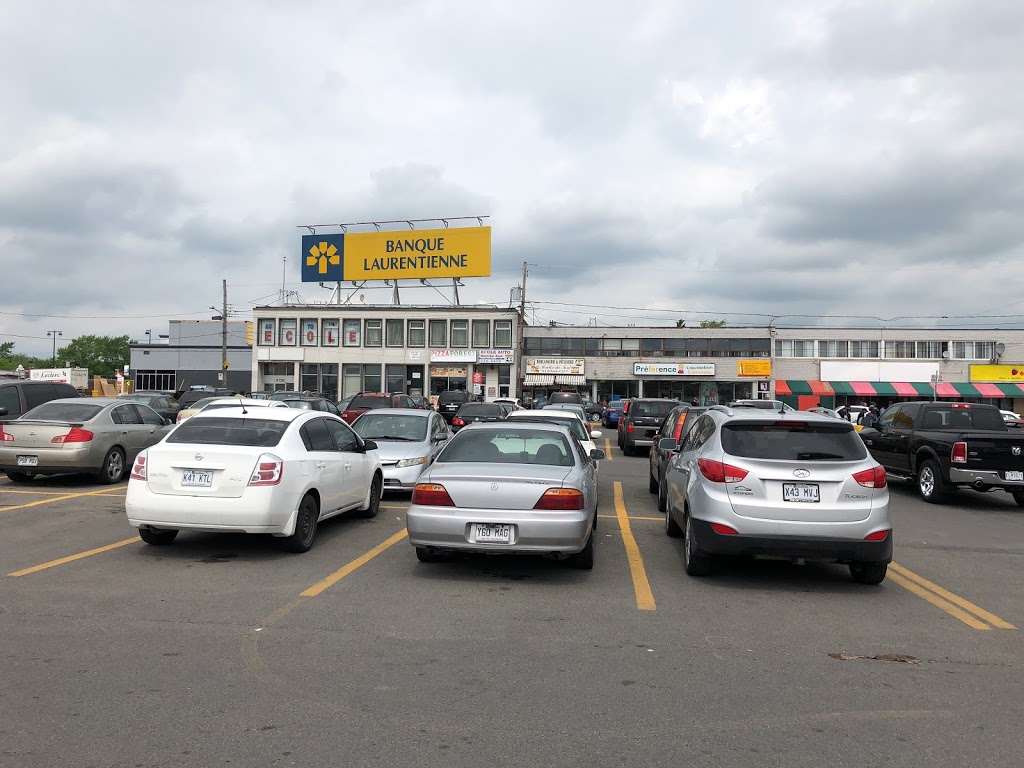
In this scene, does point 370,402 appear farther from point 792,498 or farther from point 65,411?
point 792,498

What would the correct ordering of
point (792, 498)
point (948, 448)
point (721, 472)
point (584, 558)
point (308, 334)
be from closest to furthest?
point (792, 498)
point (721, 472)
point (584, 558)
point (948, 448)
point (308, 334)

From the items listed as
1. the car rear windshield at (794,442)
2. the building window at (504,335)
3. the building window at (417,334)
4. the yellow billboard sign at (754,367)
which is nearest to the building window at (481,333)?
the building window at (504,335)

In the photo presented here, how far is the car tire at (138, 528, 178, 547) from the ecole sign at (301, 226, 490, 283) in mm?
46866

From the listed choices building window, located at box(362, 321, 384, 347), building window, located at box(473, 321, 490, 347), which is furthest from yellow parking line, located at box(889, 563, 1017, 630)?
building window, located at box(362, 321, 384, 347)

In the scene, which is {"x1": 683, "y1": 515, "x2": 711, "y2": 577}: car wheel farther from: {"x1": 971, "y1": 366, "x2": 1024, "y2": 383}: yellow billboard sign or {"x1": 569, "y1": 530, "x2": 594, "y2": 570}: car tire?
{"x1": 971, "y1": 366, "x2": 1024, "y2": 383}: yellow billboard sign

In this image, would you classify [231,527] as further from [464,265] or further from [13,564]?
[464,265]

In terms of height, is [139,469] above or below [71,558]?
above

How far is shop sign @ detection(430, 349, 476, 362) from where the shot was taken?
59.9 m

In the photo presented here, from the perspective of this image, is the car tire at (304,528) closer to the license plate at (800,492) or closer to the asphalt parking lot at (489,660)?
the asphalt parking lot at (489,660)

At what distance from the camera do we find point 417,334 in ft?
202

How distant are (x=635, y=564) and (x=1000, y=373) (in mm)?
61848

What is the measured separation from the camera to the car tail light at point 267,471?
26.8ft

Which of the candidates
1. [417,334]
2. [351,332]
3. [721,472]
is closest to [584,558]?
[721,472]

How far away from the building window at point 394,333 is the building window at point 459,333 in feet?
12.9
